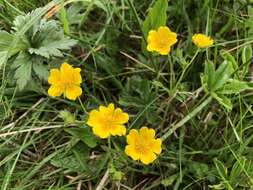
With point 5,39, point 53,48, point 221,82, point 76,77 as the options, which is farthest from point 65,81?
point 221,82

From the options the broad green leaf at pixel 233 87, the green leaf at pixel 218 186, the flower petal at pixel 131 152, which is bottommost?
the green leaf at pixel 218 186

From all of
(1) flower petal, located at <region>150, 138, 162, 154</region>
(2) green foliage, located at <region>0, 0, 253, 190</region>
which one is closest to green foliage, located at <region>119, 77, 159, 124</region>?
(2) green foliage, located at <region>0, 0, 253, 190</region>

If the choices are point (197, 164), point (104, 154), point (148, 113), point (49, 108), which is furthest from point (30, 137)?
point (197, 164)

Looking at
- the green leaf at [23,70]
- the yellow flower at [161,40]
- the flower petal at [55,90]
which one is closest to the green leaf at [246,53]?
the yellow flower at [161,40]

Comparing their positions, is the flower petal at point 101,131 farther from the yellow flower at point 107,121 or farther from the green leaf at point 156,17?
the green leaf at point 156,17

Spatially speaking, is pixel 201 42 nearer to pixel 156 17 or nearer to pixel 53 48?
pixel 156 17

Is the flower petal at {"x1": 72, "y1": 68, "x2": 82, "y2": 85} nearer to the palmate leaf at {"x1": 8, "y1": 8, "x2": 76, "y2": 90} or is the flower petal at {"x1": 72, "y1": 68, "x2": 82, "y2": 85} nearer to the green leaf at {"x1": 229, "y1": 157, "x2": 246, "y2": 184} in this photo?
the palmate leaf at {"x1": 8, "y1": 8, "x2": 76, "y2": 90}
